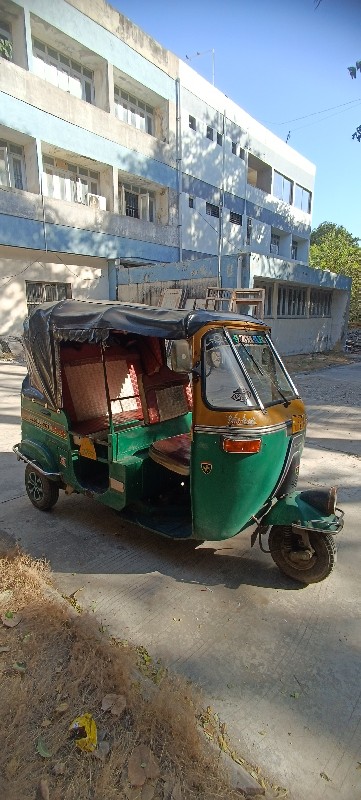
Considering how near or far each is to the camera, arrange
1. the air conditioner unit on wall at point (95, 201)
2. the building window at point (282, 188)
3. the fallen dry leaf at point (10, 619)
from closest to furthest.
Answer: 1. the fallen dry leaf at point (10, 619)
2. the air conditioner unit on wall at point (95, 201)
3. the building window at point (282, 188)

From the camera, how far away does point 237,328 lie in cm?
327

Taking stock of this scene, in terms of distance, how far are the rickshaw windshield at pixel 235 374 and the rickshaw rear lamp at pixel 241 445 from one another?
23 cm

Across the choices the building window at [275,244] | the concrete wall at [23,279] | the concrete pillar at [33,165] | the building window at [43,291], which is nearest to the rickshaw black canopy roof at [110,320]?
the concrete wall at [23,279]

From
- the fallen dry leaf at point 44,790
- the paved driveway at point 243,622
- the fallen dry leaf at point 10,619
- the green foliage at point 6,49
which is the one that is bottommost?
the paved driveway at point 243,622

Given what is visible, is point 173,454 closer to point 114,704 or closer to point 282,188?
point 114,704

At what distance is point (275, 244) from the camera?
1204 inches

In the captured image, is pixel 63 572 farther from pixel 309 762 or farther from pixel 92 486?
pixel 309 762

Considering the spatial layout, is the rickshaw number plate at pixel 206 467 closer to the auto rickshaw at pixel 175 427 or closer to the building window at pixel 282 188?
the auto rickshaw at pixel 175 427

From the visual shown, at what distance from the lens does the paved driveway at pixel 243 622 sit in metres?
2.03

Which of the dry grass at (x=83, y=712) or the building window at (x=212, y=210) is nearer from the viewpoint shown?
the dry grass at (x=83, y=712)

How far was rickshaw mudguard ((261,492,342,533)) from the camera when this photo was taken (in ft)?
9.75

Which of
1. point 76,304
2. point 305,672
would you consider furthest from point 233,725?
point 76,304

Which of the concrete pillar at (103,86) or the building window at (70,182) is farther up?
the concrete pillar at (103,86)

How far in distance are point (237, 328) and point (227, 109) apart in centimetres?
2459
